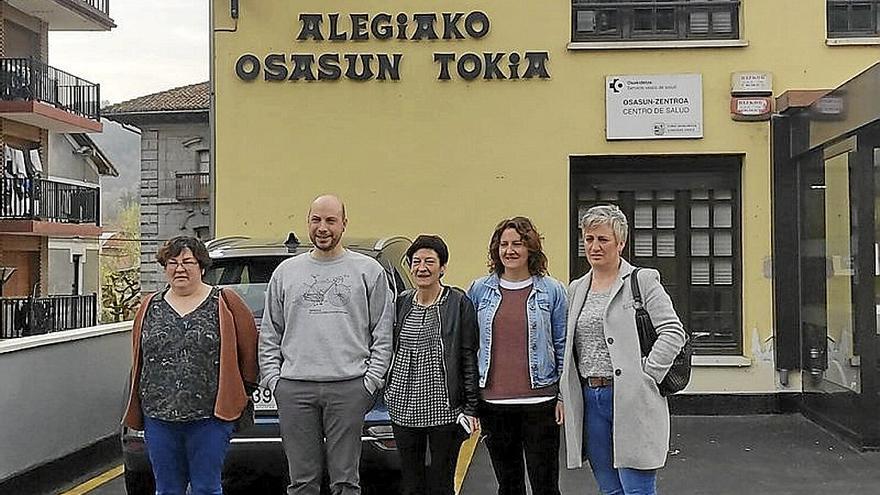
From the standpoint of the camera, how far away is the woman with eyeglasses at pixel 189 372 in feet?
18.5

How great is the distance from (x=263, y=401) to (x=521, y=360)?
1.71 metres

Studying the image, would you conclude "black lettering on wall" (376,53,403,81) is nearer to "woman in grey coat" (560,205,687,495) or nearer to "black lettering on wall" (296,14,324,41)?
"black lettering on wall" (296,14,324,41)

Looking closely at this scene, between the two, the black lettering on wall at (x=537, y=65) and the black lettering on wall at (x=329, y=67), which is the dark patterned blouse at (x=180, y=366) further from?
the black lettering on wall at (x=537, y=65)

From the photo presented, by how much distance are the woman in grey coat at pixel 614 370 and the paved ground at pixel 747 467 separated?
1798 mm

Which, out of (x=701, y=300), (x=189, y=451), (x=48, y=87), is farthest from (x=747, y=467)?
(x=48, y=87)

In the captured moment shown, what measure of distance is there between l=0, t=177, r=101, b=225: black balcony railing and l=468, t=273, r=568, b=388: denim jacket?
29133mm

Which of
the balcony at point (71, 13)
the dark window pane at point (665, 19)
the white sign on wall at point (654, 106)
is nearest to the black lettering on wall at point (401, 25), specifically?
the white sign on wall at point (654, 106)

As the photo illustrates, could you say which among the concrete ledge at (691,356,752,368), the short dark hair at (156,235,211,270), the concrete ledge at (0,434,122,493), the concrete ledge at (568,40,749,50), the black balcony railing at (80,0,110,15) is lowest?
the concrete ledge at (0,434,122,493)

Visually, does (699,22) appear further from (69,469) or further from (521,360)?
(69,469)

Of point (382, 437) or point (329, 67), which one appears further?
point (329, 67)

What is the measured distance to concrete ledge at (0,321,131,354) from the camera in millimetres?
7259

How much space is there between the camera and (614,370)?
544 cm

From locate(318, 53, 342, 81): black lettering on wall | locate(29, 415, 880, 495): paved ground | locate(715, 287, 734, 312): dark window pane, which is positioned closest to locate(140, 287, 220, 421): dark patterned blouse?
locate(29, 415, 880, 495): paved ground

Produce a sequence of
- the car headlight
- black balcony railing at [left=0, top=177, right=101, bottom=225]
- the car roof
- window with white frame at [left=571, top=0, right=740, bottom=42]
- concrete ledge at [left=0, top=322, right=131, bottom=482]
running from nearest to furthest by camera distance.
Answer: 1. the car headlight
2. the car roof
3. concrete ledge at [left=0, top=322, right=131, bottom=482]
4. window with white frame at [left=571, top=0, right=740, bottom=42]
5. black balcony railing at [left=0, top=177, right=101, bottom=225]
